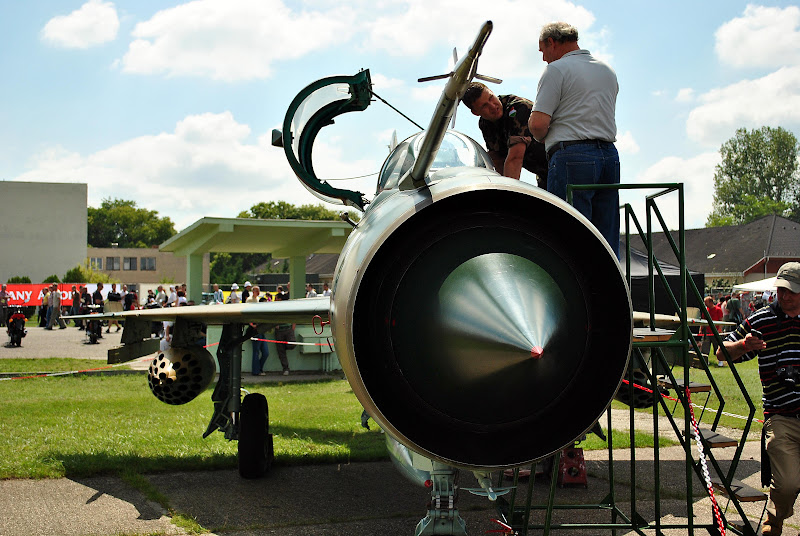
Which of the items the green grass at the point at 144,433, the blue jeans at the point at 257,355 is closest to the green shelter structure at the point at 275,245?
the blue jeans at the point at 257,355

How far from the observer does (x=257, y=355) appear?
46.5ft

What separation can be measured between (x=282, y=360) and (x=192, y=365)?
7899mm

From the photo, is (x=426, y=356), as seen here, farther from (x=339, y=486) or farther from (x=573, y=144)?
(x=339, y=486)

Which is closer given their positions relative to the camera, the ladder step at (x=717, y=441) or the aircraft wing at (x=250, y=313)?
the ladder step at (x=717, y=441)

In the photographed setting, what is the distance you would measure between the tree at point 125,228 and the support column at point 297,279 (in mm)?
93558

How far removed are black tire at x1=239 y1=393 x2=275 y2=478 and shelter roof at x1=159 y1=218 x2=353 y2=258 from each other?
7.42 metres

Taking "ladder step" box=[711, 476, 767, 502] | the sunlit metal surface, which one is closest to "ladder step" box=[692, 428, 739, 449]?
"ladder step" box=[711, 476, 767, 502]

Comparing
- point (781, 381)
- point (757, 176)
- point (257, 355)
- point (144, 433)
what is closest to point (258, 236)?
point (257, 355)

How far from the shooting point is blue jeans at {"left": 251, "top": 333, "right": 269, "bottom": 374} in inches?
554

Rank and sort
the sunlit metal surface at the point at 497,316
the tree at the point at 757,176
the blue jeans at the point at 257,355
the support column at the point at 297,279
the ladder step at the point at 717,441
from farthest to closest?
the tree at the point at 757,176 < the support column at the point at 297,279 < the blue jeans at the point at 257,355 < the ladder step at the point at 717,441 < the sunlit metal surface at the point at 497,316

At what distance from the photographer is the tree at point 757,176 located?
244 feet

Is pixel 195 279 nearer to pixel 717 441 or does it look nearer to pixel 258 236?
pixel 258 236

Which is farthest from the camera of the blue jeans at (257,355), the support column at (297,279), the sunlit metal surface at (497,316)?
the support column at (297,279)

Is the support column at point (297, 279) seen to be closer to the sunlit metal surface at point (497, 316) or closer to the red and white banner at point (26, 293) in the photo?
the sunlit metal surface at point (497, 316)
